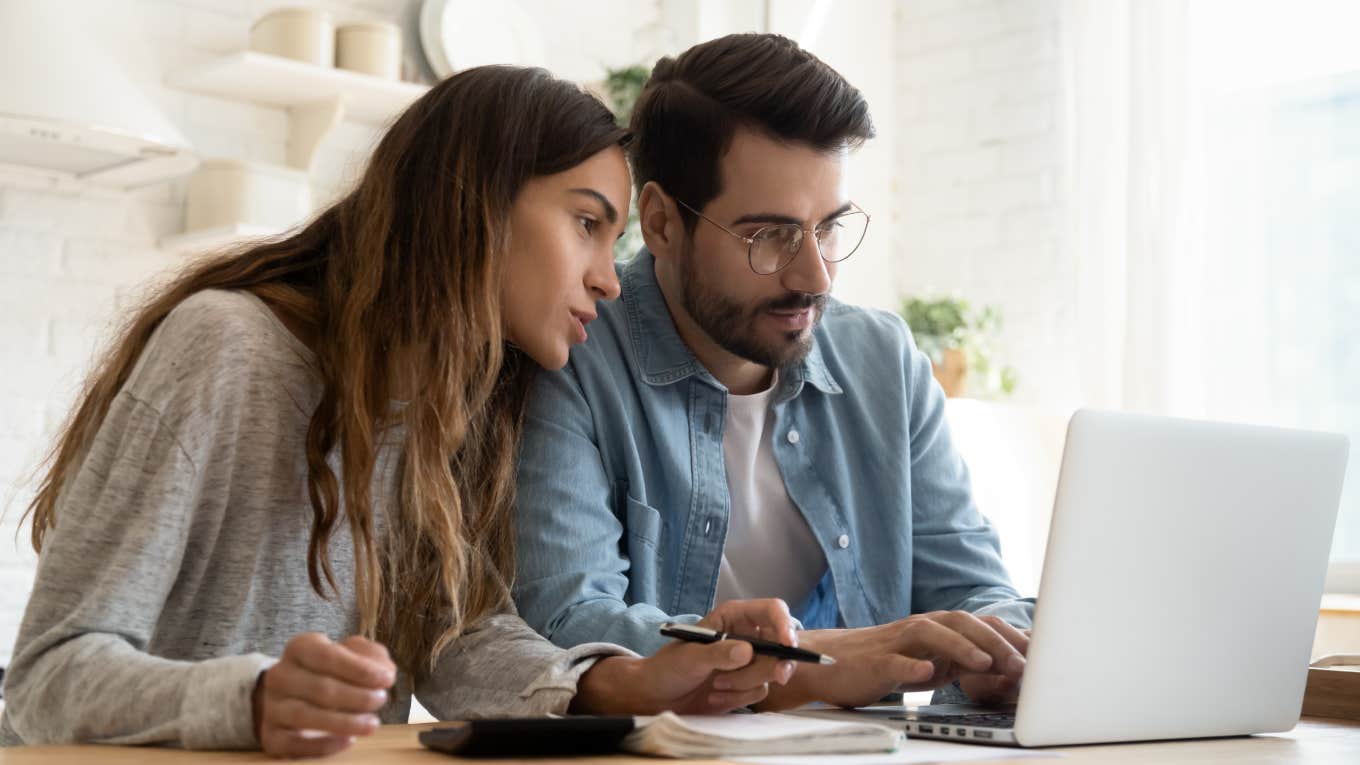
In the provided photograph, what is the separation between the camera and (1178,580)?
1.02m

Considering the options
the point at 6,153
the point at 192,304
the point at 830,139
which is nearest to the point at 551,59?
the point at 6,153

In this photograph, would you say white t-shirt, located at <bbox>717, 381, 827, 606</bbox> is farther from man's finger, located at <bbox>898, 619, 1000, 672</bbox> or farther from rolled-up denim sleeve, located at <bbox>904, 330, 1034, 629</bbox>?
man's finger, located at <bbox>898, 619, 1000, 672</bbox>

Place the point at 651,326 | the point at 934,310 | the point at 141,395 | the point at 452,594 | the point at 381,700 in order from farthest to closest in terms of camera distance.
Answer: the point at 934,310, the point at 651,326, the point at 452,594, the point at 141,395, the point at 381,700

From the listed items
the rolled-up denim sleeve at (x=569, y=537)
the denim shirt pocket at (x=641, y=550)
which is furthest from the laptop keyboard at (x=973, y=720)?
the denim shirt pocket at (x=641, y=550)

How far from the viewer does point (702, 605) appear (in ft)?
5.09

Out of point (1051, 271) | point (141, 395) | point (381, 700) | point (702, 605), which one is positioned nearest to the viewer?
point (381, 700)

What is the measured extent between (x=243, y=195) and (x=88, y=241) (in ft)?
1.12

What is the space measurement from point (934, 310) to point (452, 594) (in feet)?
7.81

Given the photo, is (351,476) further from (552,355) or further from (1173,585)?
(1173,585)

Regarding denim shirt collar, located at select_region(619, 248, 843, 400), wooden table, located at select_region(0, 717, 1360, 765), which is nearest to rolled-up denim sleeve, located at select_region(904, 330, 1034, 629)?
Answer: denim shirt collar, located at select_region(619, 248, 843, 400)

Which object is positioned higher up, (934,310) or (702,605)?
(934,310)

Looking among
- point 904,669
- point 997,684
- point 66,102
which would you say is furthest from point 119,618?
point 66,102

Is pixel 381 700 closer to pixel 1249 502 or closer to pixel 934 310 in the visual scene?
pixel 1249 502

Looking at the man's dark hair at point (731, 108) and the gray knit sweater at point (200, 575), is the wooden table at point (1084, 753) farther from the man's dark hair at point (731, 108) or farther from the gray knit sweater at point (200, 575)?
the man's dark hair at point (731, 108)
